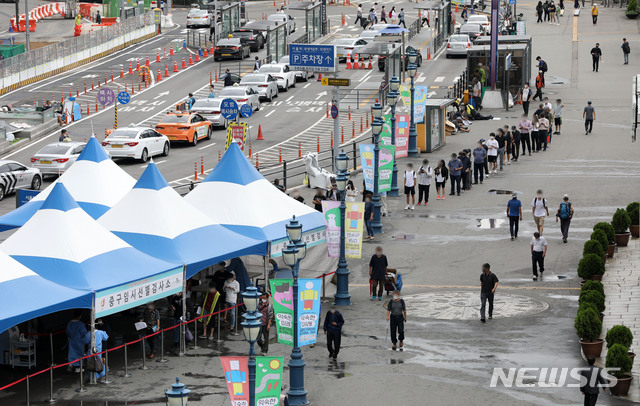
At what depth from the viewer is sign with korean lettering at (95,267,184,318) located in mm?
23750

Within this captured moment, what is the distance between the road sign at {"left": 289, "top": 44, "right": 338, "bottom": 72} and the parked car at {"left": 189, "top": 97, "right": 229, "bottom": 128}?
38.4 feet

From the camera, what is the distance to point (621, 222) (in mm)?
33156

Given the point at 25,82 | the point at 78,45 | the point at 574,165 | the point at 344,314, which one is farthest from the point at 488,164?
the point at 78,45

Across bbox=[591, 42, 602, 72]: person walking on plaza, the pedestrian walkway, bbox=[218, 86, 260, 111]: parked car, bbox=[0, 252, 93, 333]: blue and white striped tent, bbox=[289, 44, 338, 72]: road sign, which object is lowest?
the pedestrian walkway

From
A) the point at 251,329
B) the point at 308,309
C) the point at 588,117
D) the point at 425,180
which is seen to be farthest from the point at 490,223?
the point at 251,329

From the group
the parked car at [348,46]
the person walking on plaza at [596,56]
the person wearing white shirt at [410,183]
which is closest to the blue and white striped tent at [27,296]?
the person wearing white shirt at [410,183]

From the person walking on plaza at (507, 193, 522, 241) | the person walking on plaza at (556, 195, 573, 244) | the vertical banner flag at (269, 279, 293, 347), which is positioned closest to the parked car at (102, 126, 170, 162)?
the person walking on plaza at (507, 193, 522, 241)

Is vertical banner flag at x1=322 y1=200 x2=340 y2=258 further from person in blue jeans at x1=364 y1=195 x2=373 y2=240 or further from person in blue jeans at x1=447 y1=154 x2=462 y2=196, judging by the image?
person in blue jeans at x1=447 y1=154 x2=462 y2=196

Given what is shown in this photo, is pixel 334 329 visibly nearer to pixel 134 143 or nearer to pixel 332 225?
pixel 332 225

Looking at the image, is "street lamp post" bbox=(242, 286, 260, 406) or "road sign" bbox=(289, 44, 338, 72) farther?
"road sign" bbox=(289, 44, 338, 72)

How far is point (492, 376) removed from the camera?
2352cm

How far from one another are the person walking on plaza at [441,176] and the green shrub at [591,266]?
10894 mm

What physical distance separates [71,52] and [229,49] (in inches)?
374

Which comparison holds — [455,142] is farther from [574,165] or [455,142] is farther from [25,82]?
[25,82]
